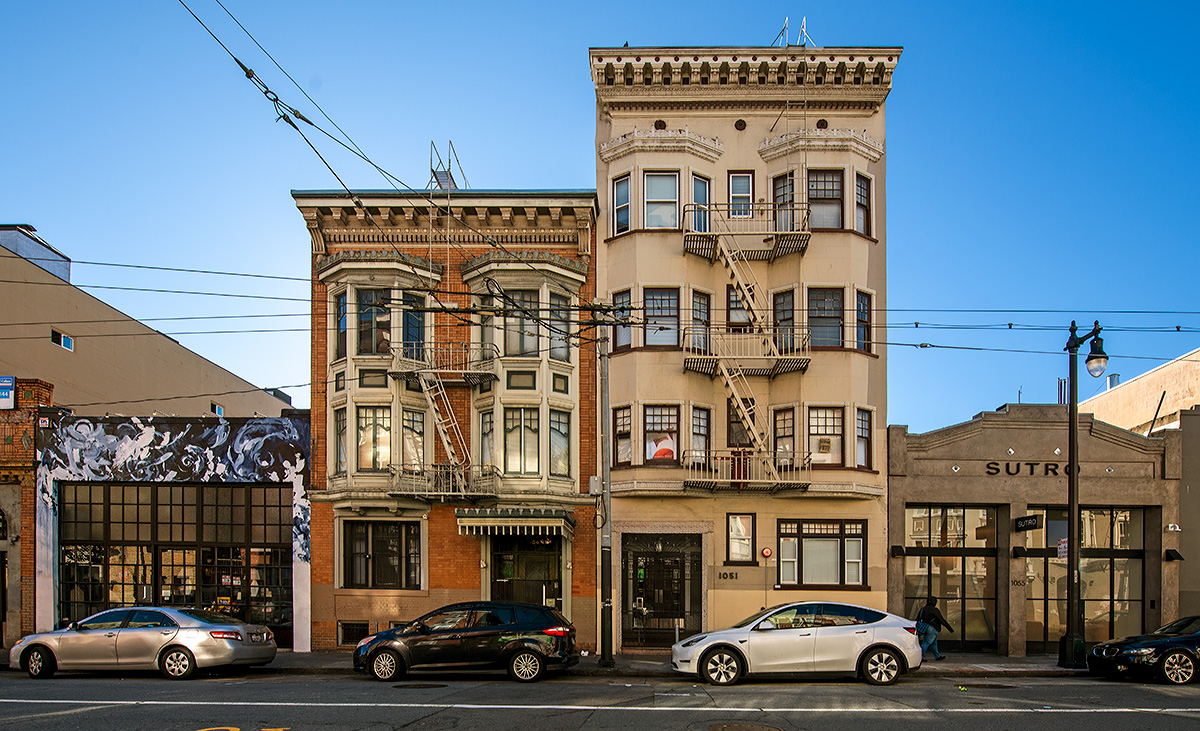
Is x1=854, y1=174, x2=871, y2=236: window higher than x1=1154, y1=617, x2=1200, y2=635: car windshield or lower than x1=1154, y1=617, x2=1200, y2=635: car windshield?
higher

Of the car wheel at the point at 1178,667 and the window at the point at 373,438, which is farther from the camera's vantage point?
the window at the point at 373,438

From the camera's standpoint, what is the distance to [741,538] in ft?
72.9

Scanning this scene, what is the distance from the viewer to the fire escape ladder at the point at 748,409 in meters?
21.3

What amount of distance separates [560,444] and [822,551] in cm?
699

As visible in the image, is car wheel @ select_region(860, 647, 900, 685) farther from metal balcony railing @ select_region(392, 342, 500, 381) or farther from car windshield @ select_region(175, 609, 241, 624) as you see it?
car windshield @ select_region(175, 609, 241, 624)

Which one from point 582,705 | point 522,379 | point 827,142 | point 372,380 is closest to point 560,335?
point 522,379

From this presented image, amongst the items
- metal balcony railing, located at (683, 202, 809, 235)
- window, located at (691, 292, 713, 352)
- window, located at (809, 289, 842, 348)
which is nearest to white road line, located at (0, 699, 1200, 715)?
window, located at (691, 292, 713, 352)

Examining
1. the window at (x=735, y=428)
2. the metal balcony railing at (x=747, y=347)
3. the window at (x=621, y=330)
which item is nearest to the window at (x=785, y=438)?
the window at (x=735, y=428)

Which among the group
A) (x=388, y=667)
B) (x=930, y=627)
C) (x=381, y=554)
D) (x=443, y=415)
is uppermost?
(x=443, y=415)

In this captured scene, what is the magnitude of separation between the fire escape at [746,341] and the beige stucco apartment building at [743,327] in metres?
0.05

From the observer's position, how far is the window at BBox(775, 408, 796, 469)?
2186 cm

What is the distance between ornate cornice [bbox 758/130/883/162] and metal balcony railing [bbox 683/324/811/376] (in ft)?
15.1

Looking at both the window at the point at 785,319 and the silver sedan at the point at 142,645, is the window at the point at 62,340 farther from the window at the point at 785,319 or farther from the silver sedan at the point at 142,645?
the window at the point at 785,319

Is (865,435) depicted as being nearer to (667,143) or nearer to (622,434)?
(622,434)
